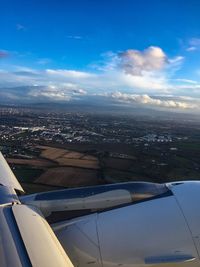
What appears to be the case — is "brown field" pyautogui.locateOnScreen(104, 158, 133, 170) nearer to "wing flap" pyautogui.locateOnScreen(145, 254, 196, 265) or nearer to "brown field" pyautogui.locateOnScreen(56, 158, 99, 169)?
"brown field" pyautogui.locateOnScreen(56, 158, 99, 169)

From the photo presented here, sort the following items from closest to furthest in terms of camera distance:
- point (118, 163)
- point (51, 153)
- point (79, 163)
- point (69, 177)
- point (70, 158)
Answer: point (69, 177) < point (79, 163) < point (118, 163) < point (70, 158) < point (51, 153)

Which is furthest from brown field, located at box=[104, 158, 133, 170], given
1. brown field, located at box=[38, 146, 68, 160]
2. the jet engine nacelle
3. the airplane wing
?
the airplane wing

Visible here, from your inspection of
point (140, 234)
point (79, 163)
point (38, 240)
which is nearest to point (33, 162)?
point (79, 163)

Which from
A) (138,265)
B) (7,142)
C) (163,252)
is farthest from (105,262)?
(7,142)

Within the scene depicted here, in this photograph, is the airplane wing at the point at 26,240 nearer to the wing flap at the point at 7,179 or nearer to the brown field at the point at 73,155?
the wing flap at the point at 7,179

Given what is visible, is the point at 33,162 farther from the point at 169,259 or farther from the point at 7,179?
the point at 169,259

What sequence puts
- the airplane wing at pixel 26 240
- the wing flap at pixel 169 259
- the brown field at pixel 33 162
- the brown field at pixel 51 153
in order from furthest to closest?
the brown field at pixel 51 153, the brown field at pixel 33 162, the wing flap at pixel 169 259, the airplane wing at pixel 26 240

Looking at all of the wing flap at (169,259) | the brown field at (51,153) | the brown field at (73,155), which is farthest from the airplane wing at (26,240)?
the brown field at (73,155)
